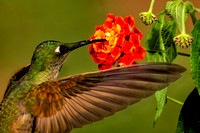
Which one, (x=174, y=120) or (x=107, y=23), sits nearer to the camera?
(x=107, y=23)

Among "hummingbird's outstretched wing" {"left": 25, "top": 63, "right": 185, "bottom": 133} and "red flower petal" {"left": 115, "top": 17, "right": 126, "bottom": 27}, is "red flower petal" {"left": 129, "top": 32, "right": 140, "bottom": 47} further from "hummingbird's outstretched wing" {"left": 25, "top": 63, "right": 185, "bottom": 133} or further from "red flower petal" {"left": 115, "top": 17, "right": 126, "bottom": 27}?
"hummingbird's outstretched wing" {"left": 25, "top": 63, "right": 185, "bottom": 133}

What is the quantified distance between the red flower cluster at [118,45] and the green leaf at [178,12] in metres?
0.13

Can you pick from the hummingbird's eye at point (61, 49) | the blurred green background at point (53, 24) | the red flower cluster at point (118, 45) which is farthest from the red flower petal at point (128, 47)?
the blurred green background at point (53, 24)

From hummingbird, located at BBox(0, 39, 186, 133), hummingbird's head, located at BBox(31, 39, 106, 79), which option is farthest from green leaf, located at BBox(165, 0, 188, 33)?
hummingbird's head, located at BBox(31, 39, 106, 79)

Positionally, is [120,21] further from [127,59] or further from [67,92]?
[67,92]

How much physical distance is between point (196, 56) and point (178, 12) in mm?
168

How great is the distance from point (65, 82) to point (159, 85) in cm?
33

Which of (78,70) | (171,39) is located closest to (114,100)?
(171,39)

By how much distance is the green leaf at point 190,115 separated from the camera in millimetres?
1121

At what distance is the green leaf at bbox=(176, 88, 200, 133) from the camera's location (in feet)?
3.68

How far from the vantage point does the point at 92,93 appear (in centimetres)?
112

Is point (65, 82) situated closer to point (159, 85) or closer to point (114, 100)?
point (114, 100)

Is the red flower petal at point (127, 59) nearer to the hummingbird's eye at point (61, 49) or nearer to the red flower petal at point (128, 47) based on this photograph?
the red flower petal at point (128, 47)

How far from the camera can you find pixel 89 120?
1.13 metres
